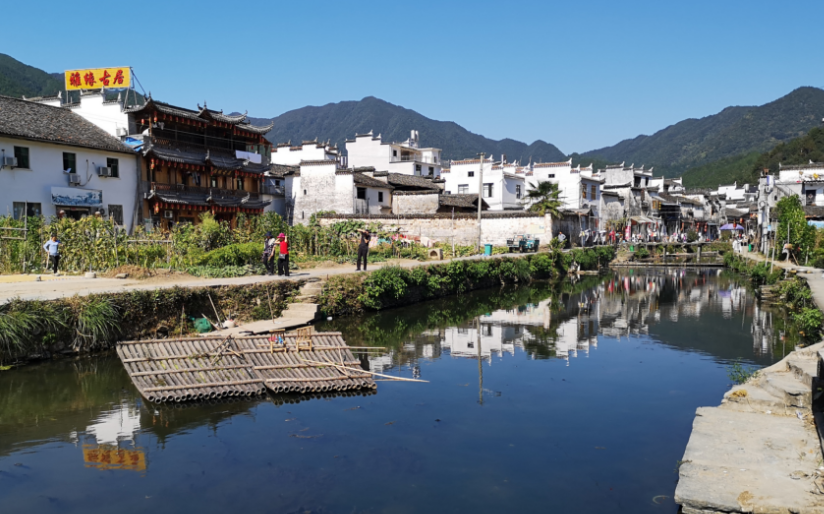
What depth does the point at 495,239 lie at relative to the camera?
141 ft

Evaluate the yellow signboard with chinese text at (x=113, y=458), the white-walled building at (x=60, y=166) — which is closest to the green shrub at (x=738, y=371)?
the yellow signboard with chinese text at (x=113, y=458)

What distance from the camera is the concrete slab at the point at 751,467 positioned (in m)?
6.93

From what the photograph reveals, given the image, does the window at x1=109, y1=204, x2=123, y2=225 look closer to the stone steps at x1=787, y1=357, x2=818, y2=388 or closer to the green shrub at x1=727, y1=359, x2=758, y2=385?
the green shrub at x1=727, y1=359, x2=758, y2=385

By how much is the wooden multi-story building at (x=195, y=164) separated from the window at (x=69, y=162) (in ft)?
12.6

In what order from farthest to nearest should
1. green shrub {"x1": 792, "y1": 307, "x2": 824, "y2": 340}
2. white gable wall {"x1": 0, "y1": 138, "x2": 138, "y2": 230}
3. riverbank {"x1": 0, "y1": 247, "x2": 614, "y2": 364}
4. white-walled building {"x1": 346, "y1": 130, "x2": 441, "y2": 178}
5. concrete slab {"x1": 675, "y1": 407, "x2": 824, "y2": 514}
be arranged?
white-walled building {"x1": 346, "y1": 130, "x2": 441, "y2": 178} → white gable wall {"x1": 0, "y1": 138, "x2": 138, "y2": 230} → green shrub {"x1": 792, "y1": 307, "x2": 824, "y2": 340} → riverbank {"x1": 0, "y1": 247, "x2": 614, "y2": 364} → concrete slab {"x1": 675, "y1": 407, "x2": 824, "y2": 514}

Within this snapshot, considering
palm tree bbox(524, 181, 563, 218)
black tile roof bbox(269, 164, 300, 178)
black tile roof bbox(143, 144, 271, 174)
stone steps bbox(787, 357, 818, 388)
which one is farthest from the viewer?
black tile roof bbox(269, 164, 300, 178)

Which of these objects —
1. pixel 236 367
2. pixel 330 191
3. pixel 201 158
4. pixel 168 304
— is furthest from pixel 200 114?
pixel 236 367

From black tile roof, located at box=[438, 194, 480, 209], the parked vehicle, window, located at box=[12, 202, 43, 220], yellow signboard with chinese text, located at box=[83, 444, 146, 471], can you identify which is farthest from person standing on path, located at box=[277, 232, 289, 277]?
black tile roof, located at box=[438, 194, 480, 209]

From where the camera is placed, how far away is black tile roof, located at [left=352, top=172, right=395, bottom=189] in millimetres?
45281

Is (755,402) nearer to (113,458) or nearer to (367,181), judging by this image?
(113,458)

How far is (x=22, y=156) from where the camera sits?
2911 cm

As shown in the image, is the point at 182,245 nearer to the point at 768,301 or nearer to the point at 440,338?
the point at 440,338

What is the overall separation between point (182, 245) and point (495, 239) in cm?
2384

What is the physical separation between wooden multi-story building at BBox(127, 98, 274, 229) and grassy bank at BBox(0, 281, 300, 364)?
18365mm
